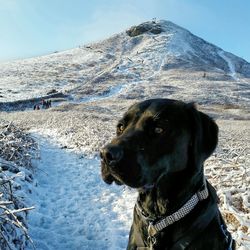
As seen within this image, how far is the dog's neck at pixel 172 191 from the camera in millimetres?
3439

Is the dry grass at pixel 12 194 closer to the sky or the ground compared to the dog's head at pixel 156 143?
closer to the ground

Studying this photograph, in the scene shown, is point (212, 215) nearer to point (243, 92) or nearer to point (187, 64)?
point (243, 92)

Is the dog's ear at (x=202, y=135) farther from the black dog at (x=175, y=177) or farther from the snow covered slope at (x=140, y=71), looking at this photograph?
the snow covered slope at (x=140, y=71)

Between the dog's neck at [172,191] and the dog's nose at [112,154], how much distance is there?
0.49m

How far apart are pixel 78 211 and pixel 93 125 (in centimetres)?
1429

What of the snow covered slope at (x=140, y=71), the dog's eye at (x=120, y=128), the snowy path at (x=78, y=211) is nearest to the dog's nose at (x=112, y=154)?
the dog's eye at (x=120, y=128)

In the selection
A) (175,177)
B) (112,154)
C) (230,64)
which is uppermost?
(230,64)

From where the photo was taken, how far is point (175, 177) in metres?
3.45

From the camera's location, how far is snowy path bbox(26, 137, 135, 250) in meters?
7.48

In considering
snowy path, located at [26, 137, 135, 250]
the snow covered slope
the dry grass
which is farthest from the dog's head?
the snow covered slope

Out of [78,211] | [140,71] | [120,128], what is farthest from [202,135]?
[140,71]

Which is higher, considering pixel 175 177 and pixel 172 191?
pixel 175 177

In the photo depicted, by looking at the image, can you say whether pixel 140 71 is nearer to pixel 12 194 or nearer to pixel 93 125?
pixel 93 125

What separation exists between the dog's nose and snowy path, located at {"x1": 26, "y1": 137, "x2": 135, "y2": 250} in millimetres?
4390
